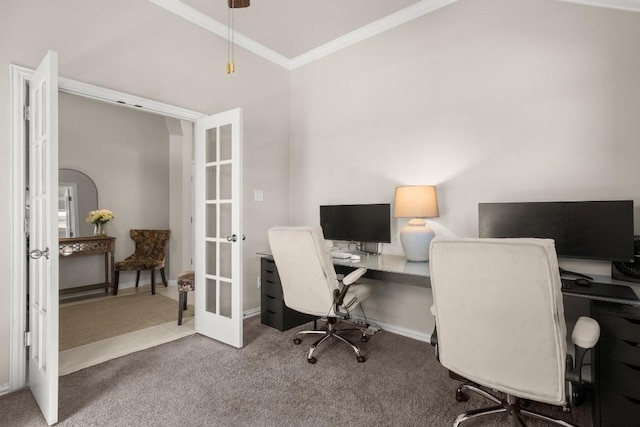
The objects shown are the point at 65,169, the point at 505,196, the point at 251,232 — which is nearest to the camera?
the point at 505,196

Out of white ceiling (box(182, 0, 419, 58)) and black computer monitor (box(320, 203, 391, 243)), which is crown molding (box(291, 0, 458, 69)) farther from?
black computer monitor (box(320, 203, 391, 243))

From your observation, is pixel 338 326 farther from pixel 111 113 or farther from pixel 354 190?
pixel 111 113

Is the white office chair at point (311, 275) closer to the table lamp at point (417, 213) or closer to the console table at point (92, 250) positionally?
the table lamp at point (417, 213)

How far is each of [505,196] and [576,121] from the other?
638mm

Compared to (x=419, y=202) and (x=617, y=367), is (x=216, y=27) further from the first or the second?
(x=617, y=367)

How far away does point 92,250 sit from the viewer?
4367 millimetres

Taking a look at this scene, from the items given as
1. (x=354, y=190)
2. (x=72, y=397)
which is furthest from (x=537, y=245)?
(x=72, y=397)

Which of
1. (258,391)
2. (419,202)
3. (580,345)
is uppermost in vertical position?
(419,202)

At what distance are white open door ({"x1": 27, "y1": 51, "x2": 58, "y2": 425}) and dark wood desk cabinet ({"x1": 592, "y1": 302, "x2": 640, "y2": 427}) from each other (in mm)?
2725

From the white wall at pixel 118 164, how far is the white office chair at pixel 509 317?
4.71m

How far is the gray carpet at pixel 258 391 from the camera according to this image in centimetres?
180

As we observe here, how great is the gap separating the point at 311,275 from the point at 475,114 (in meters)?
1.80

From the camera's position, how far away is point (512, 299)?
134 cm

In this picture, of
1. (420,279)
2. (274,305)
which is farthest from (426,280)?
(274,305)
